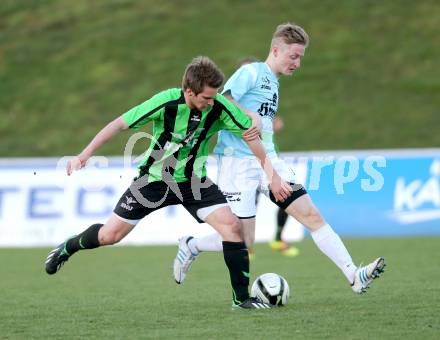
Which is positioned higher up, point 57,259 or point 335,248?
point 335,248

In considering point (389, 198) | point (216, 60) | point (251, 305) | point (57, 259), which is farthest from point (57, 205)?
point (216, 60)

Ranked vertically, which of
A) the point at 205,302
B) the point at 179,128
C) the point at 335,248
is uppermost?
the point at 179,128

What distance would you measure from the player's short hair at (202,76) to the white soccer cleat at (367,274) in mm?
1722

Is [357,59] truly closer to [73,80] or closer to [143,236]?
[73,80]

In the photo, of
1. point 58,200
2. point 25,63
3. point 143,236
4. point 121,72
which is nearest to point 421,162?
point 143,236

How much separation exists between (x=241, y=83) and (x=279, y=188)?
889 millimetres

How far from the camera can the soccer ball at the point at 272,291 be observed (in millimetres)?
6898

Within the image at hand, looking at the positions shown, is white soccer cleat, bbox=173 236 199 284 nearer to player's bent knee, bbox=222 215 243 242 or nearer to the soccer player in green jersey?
the soccer player in green jersey

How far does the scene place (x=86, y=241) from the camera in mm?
7152

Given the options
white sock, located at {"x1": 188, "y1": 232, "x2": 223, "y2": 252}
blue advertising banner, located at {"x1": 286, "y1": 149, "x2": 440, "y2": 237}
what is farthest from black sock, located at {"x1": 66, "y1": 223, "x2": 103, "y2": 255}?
blue advertising banner, located at {"x1": 286, "y1": 149, "x2": 440, "y2": 237}

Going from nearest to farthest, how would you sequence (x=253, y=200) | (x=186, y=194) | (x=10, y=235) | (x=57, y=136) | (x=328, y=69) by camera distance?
(x=186, y=194)
(x=253, y=200)
(x=10, y=235)
(x=57, y=136)
(x=328, y=69)

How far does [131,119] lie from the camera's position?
6453 mm

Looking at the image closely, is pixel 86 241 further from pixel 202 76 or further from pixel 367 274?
pixel 367 274

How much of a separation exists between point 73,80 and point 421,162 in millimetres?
11340
